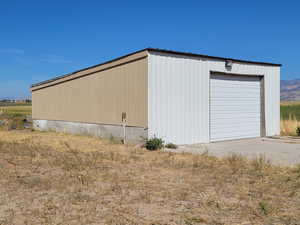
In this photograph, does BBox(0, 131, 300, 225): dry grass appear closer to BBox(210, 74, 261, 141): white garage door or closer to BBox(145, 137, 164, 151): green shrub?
BBox(145, 137, 164, 151): green shrub

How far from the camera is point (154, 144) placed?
31.5 feet

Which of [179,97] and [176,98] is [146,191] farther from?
[179,97]

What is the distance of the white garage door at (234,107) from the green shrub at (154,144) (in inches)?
118

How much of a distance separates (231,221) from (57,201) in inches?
107

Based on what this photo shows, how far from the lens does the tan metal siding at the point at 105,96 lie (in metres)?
10.5

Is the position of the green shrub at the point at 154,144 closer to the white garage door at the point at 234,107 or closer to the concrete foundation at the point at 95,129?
the concrete foundation at the point at 95,129

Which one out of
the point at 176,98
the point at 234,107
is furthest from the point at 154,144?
the point at 234,107

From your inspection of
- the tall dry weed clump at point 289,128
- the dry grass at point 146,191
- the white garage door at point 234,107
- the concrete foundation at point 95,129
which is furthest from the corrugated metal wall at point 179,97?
the tall dry weed clump at point 289,128

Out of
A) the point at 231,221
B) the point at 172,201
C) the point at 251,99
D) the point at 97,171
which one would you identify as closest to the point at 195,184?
the point at 172,201

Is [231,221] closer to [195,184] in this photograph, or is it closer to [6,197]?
[195,184]

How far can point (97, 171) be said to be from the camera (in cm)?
643

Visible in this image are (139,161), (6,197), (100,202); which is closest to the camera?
(100,202)

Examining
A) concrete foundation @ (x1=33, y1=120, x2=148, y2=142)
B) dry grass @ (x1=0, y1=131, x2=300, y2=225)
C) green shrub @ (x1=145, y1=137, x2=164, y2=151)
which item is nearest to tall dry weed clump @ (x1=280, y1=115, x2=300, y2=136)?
green shrub @ (x1=145, y1=137, x2=164, y2=151)

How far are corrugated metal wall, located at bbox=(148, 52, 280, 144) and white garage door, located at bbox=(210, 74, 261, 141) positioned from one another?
22.0 inches
